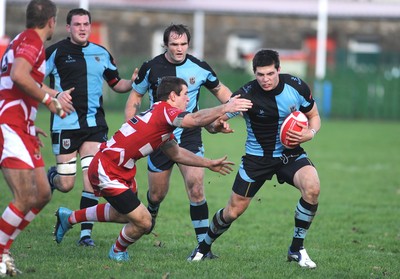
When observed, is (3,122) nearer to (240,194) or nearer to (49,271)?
(49,271)

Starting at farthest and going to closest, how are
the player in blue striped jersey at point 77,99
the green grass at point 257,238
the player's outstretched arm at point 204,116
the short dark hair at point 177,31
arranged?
the player in blue striped jersey at point 77,99, the short dark hair at point 177,31, the green grass at point 257,238, the player's outstretched arm at point 204,116

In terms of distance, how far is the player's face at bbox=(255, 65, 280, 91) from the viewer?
332 inches

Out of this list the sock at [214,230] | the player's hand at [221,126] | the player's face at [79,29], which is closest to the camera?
the player's hand at [221,126]

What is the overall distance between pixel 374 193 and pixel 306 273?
7.42 metres

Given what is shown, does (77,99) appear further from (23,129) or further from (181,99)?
(23,129)

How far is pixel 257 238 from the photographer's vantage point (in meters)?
10.6

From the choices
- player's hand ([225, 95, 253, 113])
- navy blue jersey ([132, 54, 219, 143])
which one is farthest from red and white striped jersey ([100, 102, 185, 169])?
navy blue jersey ([132, 54, 219, 143])

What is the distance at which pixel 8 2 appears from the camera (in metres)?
40.8

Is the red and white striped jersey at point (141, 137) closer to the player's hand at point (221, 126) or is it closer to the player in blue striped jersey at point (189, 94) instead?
the player's hand at point (221, 126)

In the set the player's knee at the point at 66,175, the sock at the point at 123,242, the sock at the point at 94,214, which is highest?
the player's knee at the point at 66,175

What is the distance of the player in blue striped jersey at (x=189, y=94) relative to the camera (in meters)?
9.28

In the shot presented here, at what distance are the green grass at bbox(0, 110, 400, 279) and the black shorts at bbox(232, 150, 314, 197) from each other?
78cm

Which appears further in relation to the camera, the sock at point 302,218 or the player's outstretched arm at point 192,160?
the sock at point 302,218

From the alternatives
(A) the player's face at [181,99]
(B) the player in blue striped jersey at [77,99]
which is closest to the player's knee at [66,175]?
(B) the player in blue striped jersey at [77,99]
